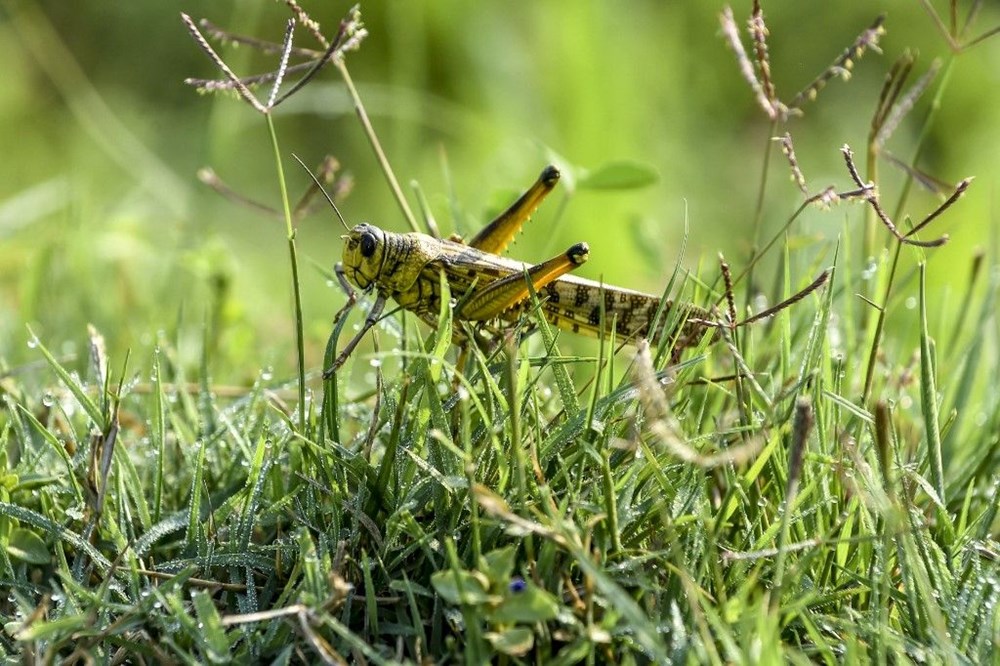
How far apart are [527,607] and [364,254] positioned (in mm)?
886

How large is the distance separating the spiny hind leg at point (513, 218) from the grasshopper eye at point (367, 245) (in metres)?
0.26

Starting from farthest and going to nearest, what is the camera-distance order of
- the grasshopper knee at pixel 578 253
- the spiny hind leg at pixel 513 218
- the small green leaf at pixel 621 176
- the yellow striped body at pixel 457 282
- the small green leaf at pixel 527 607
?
1. the small green leaf at pixel 621 176
2. the spiny hind leg at pixel 513 218
3. the yellow striped body at pixel 457 282
4. the grasshopper knee at pixel 578 253
5. the small green leaf at pixel 527 607

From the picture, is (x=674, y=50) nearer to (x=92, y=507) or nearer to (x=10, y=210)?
(x=10, y=210)

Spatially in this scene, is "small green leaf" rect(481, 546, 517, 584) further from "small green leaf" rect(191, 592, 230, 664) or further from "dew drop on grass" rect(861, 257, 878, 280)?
"dew drop on grass" rect(861, 257, 878, 280)

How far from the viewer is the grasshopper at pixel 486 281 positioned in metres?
1.76

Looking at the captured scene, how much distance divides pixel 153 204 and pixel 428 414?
290 centimetres

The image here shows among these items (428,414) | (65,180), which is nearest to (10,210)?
(65,180)

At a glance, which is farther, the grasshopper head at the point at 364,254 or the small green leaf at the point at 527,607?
the grasshopper head at the point at 364,254

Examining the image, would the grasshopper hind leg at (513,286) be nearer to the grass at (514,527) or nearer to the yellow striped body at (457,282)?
the yellow striped body at (457,282)

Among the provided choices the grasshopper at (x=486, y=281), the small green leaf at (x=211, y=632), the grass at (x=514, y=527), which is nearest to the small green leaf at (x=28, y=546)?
the grass at (x=514, y=527)

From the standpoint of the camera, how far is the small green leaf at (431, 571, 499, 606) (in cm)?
114

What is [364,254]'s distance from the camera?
186 cm

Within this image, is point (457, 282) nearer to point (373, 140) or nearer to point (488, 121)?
point (373, 140)

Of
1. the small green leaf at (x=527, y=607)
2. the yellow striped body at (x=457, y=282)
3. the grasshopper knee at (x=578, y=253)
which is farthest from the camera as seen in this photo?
the yellow striped body at (x=457, y=282)
